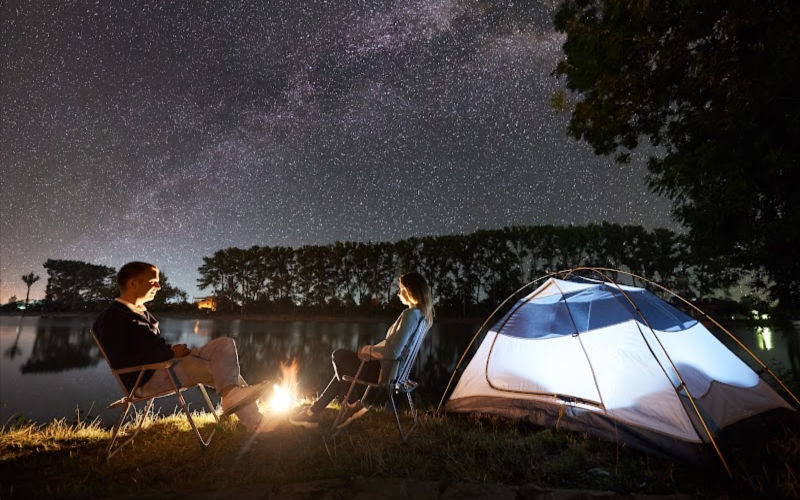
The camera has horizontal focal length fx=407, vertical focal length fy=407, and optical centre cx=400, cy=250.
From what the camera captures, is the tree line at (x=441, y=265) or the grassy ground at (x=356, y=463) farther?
the tree line at (x=441, y=265)

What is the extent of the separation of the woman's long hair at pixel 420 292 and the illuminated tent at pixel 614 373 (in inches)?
63.0

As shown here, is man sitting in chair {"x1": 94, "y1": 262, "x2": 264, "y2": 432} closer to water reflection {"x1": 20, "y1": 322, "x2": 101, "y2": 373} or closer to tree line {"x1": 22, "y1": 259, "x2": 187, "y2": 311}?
water reflection {"x1": 20, "y1": 322, "x2": 101, "y2": 373}

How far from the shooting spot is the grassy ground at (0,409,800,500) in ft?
10.1

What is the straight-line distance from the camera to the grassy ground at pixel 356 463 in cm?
307

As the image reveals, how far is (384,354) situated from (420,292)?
802mm

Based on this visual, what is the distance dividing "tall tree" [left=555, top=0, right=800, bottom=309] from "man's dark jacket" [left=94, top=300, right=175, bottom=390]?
631 centimetres

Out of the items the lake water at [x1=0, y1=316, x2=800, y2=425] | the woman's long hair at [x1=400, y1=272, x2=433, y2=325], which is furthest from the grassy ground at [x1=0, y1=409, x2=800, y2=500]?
the lake water at [x1=0, y1=316, x2=800, y2=425]

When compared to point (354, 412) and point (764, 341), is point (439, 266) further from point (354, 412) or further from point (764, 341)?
point (354, 412)

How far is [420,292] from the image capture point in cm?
440

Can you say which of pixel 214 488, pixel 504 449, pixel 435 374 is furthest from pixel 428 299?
pixel 435 374

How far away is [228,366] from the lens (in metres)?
3.73

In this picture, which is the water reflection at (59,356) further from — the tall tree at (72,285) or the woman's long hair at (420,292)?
the tall tree at (72,285)

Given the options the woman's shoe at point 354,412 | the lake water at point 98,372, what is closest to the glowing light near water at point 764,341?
the lake water at point 98,372

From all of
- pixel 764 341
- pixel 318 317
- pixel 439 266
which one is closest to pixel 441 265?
pixel 439 266
